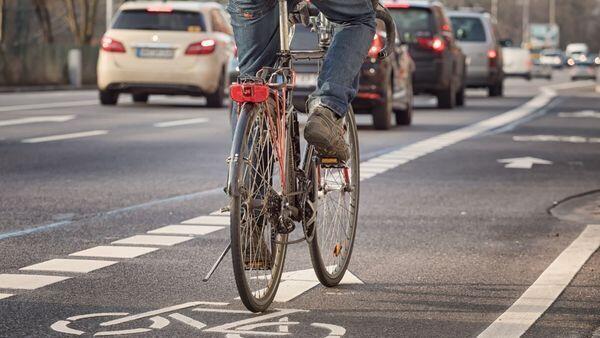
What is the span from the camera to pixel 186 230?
9594 mm

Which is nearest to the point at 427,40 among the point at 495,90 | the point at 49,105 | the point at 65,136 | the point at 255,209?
the point at 49,105

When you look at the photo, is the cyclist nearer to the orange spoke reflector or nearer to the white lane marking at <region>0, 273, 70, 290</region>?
the orange spoke reflector

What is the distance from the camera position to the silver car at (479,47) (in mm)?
36688

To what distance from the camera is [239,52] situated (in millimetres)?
6883

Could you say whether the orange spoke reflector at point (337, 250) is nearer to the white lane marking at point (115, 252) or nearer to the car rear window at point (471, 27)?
the white lane marking at point (115, 252)

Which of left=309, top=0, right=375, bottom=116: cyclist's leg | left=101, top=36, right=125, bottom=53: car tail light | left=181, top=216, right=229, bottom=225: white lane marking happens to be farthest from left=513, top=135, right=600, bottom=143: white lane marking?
left=309, top=0, right=375, bottom=116: cyclist's leg

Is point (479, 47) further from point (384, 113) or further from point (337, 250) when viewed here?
point (337, 250)

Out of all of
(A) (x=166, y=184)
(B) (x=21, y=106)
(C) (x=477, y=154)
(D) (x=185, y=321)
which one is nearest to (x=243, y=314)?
(D) (x=185, y=321)

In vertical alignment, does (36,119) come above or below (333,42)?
below

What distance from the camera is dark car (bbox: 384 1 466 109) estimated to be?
1093 inches

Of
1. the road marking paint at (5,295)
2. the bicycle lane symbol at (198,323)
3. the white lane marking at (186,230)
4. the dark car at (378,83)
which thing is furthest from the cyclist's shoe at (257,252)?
the dark car at (378,83)

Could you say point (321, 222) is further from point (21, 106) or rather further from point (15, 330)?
point (21, 106)

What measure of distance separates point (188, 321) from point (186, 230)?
10.8 feet

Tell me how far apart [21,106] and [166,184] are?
45.7ft
